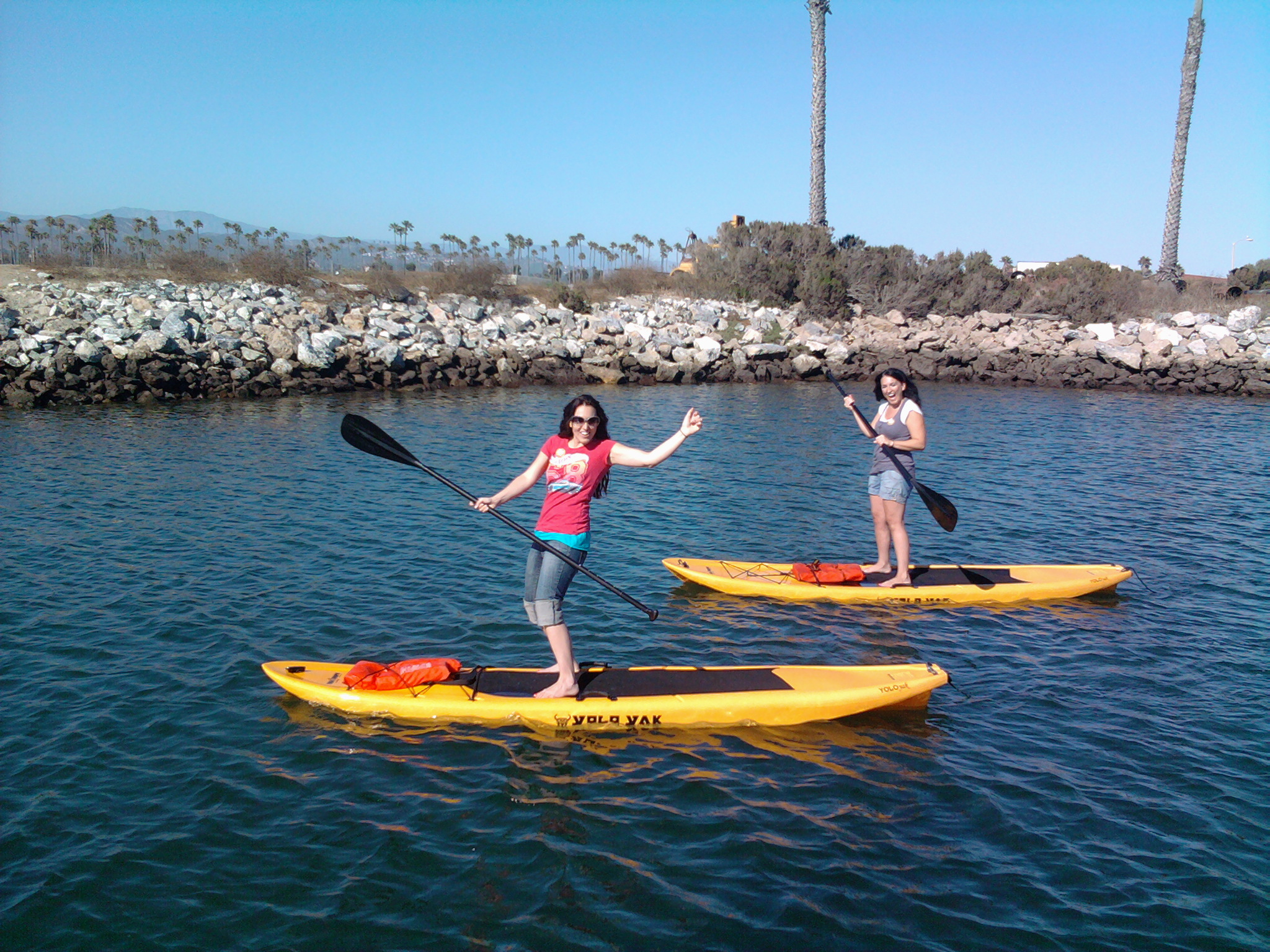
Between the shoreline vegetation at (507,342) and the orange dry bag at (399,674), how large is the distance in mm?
17790

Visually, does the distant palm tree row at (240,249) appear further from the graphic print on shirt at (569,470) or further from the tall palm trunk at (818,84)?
the graphic print on shirt at (569,470)

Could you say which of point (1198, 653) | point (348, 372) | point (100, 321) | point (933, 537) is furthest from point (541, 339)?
point (1198, 653)

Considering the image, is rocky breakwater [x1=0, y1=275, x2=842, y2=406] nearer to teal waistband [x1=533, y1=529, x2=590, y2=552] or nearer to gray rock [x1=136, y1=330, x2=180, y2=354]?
gray rock [x1=136, y1=330, x2=180, y2=354]

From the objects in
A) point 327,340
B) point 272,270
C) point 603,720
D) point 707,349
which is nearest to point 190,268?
point 272,270

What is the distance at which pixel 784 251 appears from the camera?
129ft

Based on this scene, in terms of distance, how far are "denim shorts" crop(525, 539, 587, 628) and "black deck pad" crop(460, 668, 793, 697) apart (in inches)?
32.0

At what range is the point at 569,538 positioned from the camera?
5816 millimetres

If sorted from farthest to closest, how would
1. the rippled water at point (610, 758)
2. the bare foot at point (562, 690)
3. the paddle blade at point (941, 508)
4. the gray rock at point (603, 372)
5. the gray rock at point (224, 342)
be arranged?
the gray rock at point (603, 372) → the gray rock at point (224, 342) → the paddle blade at point (941, 508) → the bare foot at point (562, 690) → the rippled water at point (610, 758)

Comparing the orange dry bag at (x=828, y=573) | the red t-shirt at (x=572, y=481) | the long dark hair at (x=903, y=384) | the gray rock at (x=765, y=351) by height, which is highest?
the gray rock at (x=765, y=351)

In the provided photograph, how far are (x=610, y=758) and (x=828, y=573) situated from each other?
3.86 m

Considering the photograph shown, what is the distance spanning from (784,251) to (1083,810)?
36422 mm

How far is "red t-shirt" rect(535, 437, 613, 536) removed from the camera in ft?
18.9

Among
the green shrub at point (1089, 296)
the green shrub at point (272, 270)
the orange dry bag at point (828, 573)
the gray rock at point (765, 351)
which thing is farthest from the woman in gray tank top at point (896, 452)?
the green shrub at point (1089, 296)

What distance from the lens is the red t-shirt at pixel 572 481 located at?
18.9 feet
